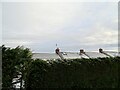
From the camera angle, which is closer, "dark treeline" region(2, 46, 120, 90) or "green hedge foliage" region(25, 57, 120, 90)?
"green hedge foliage" region(25, 57, 120, 90)

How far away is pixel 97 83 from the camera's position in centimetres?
1043

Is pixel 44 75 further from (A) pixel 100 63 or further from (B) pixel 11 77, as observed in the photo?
(A) pixel 100 63

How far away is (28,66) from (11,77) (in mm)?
1237

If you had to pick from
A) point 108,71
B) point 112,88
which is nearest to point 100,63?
point 108,71

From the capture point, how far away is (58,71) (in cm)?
1305

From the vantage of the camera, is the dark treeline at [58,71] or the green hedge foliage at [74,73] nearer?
the green hedge foliage at [74,73]

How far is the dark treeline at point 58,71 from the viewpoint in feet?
33.3

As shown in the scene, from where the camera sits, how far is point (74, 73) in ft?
39.3

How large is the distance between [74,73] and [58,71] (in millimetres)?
1288

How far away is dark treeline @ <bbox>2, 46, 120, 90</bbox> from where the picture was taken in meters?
10.1

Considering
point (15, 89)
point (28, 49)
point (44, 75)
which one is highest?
point (28, 49)

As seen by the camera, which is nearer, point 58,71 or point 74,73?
point 74,73

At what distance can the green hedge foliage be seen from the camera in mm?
10016

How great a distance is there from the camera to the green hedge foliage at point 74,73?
10.0 m
